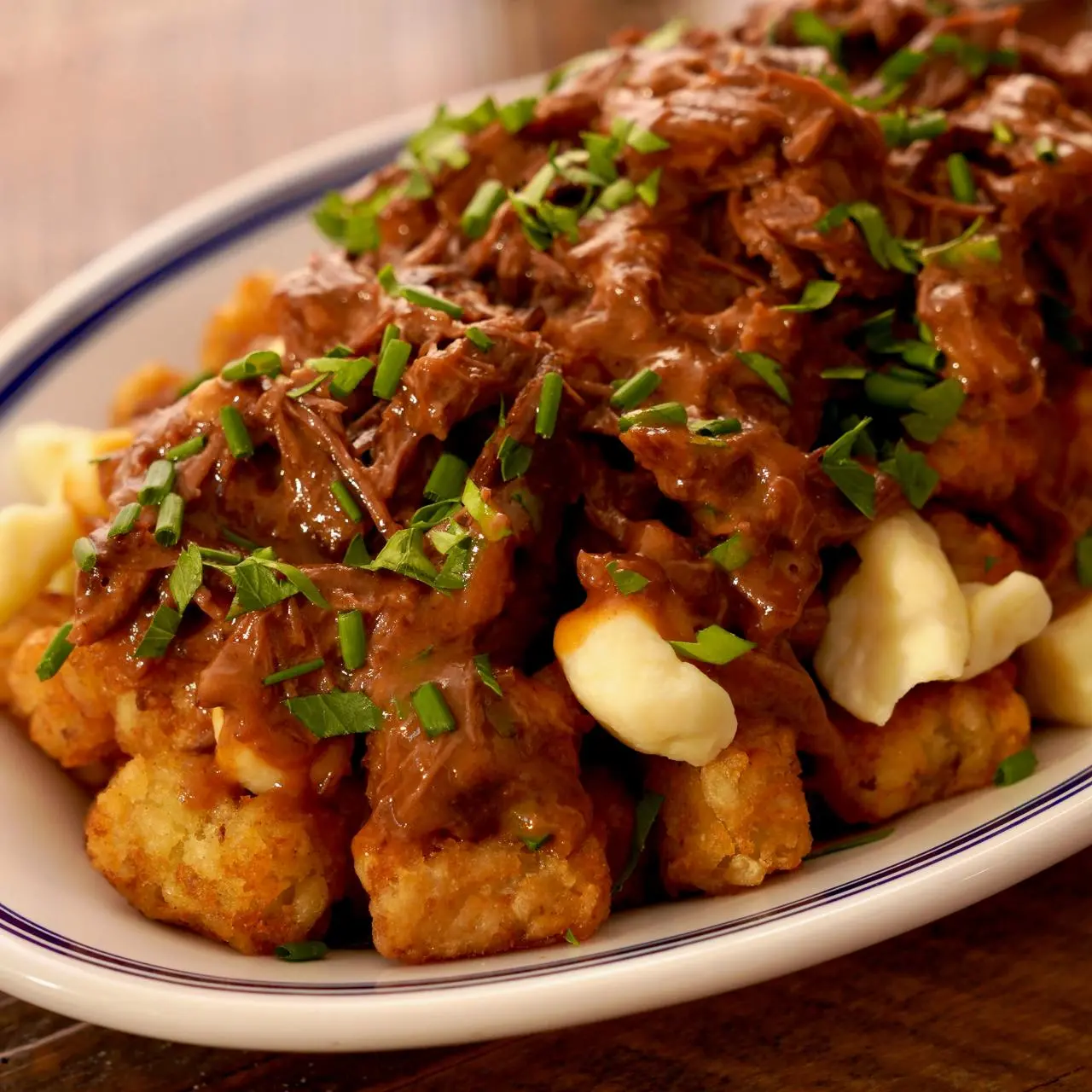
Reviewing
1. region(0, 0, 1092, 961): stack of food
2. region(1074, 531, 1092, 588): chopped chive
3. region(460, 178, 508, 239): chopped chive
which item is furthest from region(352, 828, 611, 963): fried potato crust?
region(460, 178, 508, 239): chopped chive

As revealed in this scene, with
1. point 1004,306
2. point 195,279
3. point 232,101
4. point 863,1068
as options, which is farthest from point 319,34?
point 863,1068

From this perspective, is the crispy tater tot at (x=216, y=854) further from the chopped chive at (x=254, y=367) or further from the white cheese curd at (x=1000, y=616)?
the white cheese curd at (x=1000, y=616)

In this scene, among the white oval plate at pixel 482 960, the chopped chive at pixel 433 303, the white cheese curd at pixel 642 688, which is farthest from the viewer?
the chopped chive at pixel 433 303

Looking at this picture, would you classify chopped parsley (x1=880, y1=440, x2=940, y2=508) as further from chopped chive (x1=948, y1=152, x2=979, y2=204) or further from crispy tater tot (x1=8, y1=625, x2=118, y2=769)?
crispy tater tot (x1=8, y1=625, x2=118, y2=769)

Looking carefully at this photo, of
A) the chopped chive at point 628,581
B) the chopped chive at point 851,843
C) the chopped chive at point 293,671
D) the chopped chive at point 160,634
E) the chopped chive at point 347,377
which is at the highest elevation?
the chopped chive at point 347,377

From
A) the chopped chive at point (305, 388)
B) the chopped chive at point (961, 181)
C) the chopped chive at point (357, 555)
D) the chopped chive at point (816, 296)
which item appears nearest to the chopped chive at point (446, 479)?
the chopped chive at point (357, 555)

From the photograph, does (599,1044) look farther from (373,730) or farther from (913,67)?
(913,67)
